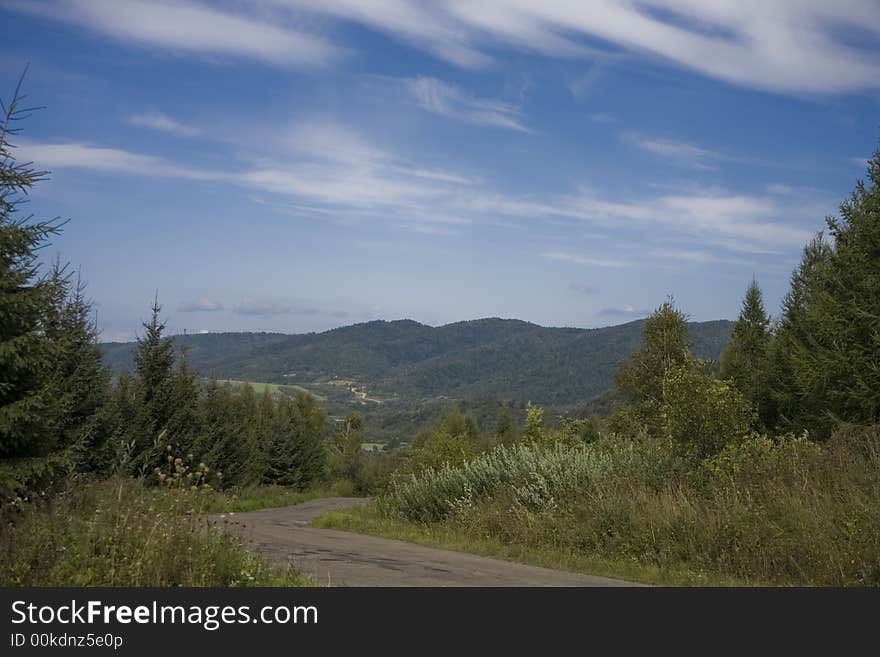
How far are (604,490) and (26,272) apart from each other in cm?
1085

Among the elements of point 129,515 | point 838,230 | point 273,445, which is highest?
point 838,230

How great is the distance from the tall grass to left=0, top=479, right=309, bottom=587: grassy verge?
6.47 m

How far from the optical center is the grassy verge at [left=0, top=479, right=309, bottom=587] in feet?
22.9

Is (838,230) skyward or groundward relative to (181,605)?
skyward

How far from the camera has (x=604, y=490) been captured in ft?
47.8

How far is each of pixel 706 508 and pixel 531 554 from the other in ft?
9.69

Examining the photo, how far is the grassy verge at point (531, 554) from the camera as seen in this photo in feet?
33.1

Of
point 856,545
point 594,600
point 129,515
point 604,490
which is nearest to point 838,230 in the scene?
point 604,490

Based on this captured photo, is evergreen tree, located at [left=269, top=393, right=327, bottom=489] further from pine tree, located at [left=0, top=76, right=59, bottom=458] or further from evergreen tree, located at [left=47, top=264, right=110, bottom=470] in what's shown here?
pine tree, located at [left=0, top=76, right=59, bottom=458]

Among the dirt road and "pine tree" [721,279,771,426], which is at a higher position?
"pine tree" [721,279,771,426]

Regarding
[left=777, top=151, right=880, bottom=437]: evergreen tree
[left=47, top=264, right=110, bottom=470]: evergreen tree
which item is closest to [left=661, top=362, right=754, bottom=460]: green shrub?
[left=777, top=151, right=880, bottom=437]: evergreen tree

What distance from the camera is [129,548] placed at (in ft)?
24.1

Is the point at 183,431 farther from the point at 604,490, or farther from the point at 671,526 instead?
the point at 671,526

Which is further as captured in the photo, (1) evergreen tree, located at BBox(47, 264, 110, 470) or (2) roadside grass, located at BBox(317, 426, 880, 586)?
(1) evergreen tree, located at BBox(47, 264, 110, 470)
